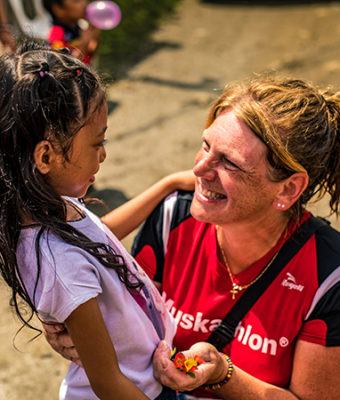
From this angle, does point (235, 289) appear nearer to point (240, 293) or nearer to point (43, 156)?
point (240, 293)

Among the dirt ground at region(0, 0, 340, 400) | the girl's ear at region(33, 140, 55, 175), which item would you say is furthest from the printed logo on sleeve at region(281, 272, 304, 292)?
the dirt ground at region(0, 0, 340, 400)

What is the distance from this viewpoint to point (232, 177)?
5.93ft

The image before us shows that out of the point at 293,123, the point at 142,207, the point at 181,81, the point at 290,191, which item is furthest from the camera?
the point at 181,81

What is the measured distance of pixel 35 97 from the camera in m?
1.31

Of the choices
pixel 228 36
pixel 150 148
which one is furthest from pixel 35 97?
pixel 228 36

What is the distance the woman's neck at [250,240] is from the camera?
1928 mm

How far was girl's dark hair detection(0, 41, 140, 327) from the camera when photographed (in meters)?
1.32

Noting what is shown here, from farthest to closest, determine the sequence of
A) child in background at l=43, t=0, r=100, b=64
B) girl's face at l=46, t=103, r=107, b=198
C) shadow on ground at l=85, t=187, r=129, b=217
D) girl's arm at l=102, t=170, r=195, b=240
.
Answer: child in background at l=43, t=0, r=100, b=64 → shadow on ground at l=85, t=187, r=129, b=217 → girl's arm at l=102, t=170, r=195, b=240 → girl's face at l=46, t=103, r=107, b=198

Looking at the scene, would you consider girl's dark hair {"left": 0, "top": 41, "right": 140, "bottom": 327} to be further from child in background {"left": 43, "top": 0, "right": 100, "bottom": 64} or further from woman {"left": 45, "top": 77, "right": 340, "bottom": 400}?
child in background {"left": 43, "top": 0, "right": 100, "bottom": 64}

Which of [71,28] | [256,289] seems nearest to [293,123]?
[256,289]

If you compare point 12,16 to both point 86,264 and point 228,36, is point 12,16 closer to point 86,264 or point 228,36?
point 228,36

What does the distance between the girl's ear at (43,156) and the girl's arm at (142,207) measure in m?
0.70

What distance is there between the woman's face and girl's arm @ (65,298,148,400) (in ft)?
2.10

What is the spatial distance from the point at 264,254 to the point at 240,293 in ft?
0.58
